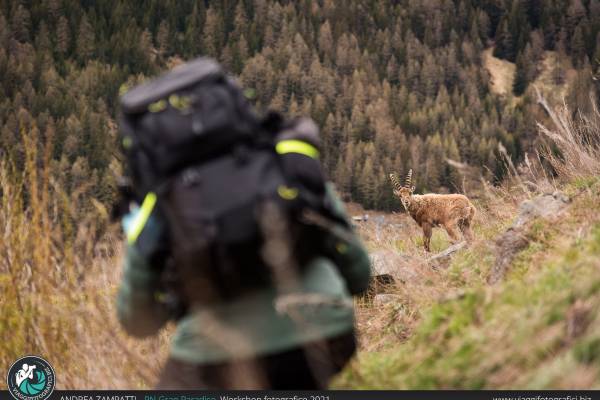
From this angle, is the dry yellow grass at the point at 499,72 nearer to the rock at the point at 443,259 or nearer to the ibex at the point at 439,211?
the ibex at the point at 439,211

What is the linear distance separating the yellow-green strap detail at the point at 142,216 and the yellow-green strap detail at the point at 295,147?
0.46m

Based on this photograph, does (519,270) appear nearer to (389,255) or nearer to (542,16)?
(389,255)

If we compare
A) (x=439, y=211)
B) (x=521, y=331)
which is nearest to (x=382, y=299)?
(x=521, y=331)

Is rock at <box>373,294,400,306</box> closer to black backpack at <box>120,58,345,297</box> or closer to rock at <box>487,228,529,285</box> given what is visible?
rock at <box>487,228,529,285</box>

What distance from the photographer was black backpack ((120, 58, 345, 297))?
7.54ft

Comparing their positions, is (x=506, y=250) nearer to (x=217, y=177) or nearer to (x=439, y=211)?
(x=217, y=177)

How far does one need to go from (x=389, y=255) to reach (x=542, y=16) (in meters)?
167

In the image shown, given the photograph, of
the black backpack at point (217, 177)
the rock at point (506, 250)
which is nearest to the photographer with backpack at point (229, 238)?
the black backpack at point (217, 177)

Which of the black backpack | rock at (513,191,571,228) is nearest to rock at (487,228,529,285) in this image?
rock at (513,191,571,228)

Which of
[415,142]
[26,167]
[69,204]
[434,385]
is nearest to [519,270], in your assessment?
[434,385]

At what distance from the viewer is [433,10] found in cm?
16612

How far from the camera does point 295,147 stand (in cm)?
245

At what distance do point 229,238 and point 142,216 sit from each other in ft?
1.19

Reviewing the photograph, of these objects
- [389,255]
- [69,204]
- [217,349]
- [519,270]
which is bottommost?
[389,255]
